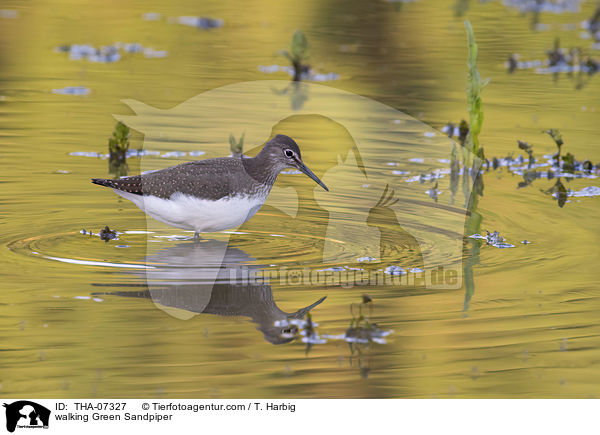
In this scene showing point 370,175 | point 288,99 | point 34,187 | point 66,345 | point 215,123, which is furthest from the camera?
point 288,99

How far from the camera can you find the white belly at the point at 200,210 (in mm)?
8867

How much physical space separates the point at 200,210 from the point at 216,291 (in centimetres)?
124

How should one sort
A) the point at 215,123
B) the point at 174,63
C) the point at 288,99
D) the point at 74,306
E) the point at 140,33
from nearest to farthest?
the point at 74,306
the point at 215,123
the point at 288,99
the point at 174,63
the point at 140,33

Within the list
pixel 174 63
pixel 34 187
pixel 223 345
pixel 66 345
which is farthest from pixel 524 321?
pixel 174 63

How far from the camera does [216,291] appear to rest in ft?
25.7

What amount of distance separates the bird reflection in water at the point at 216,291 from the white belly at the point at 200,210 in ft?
1.06

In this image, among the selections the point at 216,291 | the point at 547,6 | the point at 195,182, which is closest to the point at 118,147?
the point at 195,182

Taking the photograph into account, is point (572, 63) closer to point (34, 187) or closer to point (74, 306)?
point (34, 187)

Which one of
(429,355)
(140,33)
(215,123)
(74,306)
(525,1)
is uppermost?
(525,1)

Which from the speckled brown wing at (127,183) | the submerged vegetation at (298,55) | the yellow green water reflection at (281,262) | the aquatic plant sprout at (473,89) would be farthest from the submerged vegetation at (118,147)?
the submerged vegetation at (298,55)

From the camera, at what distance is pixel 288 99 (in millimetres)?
15070

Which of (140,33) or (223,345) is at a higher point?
(140,33)

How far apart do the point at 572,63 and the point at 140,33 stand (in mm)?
8485
